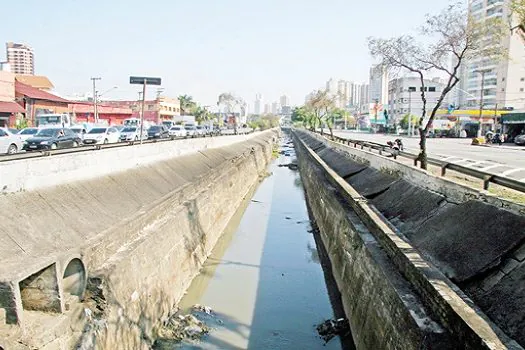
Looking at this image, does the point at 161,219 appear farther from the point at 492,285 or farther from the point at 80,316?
→ the point at 492,285

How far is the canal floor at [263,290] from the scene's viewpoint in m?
9.28

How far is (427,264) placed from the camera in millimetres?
6629

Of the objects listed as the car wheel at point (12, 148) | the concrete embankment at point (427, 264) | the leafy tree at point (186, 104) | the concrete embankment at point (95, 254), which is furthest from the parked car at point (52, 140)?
the leafy tree at point (186, 104)

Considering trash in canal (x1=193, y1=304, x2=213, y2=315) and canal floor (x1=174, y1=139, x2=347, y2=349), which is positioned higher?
trash in canal (x1=193, y1=304, x2=213, y2=315)

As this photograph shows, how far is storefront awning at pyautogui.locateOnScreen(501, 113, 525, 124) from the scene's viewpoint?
42.2m

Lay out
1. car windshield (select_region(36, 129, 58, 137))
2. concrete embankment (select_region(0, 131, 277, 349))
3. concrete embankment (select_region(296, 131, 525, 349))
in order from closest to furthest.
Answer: concrete embankment (select_region(296, 131, 525, 349))
concrete embankment (select_region(0, 131, 277, 349))
car windshield (select_region(36, 129, 58, 137))

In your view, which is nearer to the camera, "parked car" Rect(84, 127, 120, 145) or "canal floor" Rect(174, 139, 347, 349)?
"canal floor" Rect(174, 139, 347, 349)

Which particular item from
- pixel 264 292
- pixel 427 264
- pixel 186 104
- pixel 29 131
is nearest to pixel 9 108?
pixel 29 131

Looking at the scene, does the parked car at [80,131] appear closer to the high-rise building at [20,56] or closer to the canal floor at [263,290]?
the canal floor at [263,290]

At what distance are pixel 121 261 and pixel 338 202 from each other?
26.6ft

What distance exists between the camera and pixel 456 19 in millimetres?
15008

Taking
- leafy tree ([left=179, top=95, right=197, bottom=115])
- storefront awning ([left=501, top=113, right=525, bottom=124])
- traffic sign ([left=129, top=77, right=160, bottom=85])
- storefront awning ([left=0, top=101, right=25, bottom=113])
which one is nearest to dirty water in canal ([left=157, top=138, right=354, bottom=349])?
traffic sign ([left=129, top=77, right=160, bottom=85])

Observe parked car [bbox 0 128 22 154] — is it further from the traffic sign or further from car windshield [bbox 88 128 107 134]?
car windshield [bbox 88 128 107 134]

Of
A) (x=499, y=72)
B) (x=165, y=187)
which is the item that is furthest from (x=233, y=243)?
(x=499, y=72)
